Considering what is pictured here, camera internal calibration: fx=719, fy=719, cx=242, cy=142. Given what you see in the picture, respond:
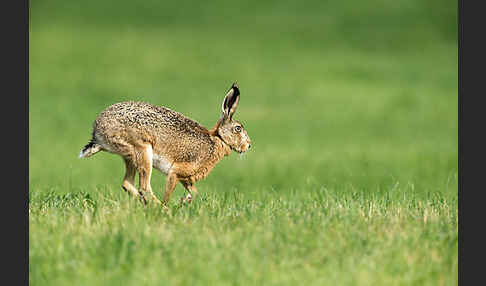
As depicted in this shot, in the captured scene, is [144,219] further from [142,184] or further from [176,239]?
[142,184]

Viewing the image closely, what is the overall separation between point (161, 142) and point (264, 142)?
1351 cm

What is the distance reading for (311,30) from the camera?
3784 centimetres

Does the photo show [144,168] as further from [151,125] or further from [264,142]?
[264,142]

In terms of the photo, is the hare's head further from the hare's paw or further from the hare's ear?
the hare's paw

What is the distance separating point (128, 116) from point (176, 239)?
94.5 inches

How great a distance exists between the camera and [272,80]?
3092 cm

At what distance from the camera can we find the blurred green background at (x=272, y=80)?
62.4 ft

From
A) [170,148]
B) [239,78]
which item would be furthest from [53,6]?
[170,148]

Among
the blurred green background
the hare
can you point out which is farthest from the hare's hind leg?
the blurred green background

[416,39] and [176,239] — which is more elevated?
[416,39]

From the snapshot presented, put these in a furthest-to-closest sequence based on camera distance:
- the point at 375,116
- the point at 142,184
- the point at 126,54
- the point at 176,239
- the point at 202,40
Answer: the point at 202,40, the point at 126,54, the point at 375,116, the point at 142,184, the point at 176,239

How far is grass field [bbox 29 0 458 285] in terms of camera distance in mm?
6242

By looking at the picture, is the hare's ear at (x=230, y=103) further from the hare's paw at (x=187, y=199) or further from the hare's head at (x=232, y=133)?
the hare's paw at (x=187, y=199)

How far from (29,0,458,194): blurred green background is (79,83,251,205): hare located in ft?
18.8
